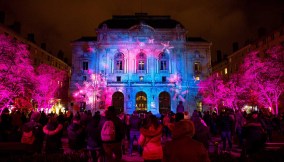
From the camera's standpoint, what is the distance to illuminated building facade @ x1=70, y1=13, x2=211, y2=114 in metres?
50.8

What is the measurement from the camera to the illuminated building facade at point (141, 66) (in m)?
50.8

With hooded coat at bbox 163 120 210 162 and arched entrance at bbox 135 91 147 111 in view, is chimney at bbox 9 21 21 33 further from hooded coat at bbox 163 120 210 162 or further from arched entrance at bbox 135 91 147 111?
hooded coat at bbox 163 120 210 162

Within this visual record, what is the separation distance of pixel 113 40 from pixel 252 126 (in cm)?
4488

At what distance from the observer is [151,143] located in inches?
303

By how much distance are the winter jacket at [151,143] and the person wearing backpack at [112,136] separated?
4.72 ft

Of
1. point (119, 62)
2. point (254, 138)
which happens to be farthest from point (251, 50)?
point (254, 138)

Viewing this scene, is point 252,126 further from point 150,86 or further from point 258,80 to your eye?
point 150,86

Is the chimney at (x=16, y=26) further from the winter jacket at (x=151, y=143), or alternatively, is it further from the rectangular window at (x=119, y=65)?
the winter jacket at (x=151, y=143)

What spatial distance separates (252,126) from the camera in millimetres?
9930

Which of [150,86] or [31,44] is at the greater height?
[31,44]

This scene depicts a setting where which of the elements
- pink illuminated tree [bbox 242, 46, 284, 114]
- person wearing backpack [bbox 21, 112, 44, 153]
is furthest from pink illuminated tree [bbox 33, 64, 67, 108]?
person wearing backpack [bbox 21, 112, 44, 153]

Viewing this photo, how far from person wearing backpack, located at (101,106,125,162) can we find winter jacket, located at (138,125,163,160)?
1438 millimetres

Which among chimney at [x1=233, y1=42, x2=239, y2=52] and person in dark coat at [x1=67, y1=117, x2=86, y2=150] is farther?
chimney at [x1=233, y1=42, x2=239, y2=52]

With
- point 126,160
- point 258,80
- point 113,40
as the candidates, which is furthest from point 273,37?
point 126,160
